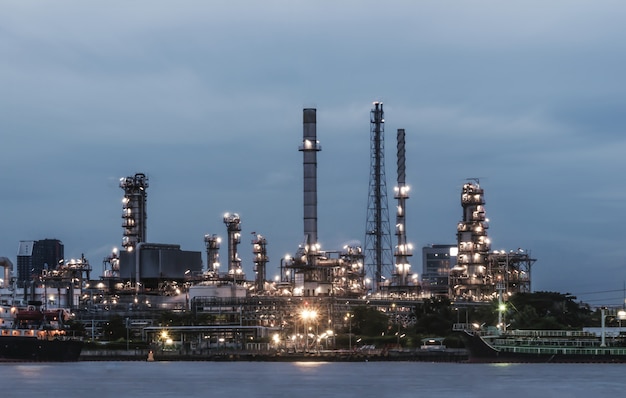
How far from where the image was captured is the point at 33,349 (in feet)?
530

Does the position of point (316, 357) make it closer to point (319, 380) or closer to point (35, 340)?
point (35, 340)

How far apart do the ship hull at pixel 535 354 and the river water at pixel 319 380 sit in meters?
1.13

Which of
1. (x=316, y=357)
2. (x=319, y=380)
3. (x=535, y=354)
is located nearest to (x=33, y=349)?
(x=316, y=357)

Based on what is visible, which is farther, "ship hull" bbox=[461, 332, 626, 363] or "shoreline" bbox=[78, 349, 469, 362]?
"shoreline" bbox=[78, 349, 469, 362]

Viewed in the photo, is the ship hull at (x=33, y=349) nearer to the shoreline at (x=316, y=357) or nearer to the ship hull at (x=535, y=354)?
the shoreline at (x=316, y=357)

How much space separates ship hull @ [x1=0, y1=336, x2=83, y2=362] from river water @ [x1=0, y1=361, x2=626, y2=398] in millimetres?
4983

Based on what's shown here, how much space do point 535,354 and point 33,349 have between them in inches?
2316

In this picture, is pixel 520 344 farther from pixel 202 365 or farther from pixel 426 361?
pixel 202 365

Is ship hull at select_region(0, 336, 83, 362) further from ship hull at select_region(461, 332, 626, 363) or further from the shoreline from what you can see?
ship hull at select_region(461, 332, 626, 363)

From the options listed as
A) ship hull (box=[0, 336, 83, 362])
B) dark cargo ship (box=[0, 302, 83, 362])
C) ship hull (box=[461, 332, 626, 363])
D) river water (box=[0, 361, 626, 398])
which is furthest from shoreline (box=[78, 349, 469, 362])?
ship hull (box=[0, 336, 83, 362])

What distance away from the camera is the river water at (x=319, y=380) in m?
105

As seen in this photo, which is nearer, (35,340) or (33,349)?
(35,340)

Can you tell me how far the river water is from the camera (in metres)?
105

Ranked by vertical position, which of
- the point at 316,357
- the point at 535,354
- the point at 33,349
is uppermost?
the point at 33,349
